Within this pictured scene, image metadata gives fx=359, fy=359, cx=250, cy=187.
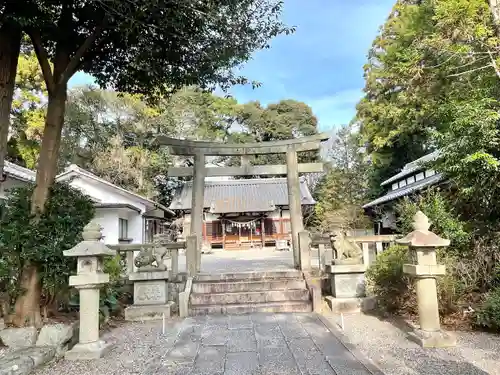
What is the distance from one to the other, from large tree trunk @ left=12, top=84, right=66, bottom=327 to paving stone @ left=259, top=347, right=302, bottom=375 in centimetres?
297

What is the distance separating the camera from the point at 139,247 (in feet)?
23.6

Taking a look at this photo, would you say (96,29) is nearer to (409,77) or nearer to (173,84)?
(173,84)

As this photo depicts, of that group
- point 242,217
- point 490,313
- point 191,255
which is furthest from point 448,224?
point 242,217

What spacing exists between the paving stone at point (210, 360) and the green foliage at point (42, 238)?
6.76 ft

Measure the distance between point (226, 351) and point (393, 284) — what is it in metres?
3.16

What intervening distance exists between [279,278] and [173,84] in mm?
4463

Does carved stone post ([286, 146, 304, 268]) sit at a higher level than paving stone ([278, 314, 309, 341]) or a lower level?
higher

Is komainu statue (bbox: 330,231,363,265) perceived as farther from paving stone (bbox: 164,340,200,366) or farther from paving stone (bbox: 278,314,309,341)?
paving stone (bbox: 164,340,200,366)

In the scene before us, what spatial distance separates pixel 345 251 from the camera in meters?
6.80

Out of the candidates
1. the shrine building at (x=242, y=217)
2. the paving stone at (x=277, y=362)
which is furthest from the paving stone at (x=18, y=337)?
the shrine building at (x=242, y=217)

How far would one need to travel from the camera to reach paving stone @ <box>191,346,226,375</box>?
12.5 ft

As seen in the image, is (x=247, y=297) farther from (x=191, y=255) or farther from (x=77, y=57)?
(x=77, y=57)

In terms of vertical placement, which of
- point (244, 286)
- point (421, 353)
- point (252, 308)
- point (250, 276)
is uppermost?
point (250, 276)

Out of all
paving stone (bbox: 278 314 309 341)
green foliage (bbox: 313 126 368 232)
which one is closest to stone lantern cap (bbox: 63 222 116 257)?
→ paving stone (bbox: 278 314 309 341)
